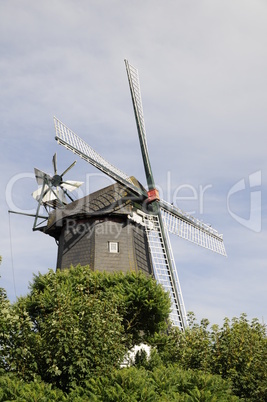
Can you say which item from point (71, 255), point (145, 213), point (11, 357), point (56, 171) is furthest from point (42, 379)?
point (56, 171)

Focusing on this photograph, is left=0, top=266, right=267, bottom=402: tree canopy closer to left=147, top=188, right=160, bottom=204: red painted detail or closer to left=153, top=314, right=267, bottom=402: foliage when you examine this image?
left=153, top=314, right=267, bottom=402: foliage

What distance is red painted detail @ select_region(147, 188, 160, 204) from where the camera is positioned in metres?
30.8

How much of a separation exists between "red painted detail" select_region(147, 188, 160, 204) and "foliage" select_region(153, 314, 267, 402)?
941cm

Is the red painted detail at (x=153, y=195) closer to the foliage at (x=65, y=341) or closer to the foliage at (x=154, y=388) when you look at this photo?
the foliage at (x=65, y=341)

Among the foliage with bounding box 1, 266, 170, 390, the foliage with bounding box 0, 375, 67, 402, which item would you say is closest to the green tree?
the foliage with bounding box 1, 266, 170, 390

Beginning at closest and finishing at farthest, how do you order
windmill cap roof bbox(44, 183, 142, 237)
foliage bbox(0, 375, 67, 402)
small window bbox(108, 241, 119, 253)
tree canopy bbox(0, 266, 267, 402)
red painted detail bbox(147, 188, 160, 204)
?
foliage bbox(0, 375, 67, 402)
tree canopy bbox(0, 266, 267, 402)
small window bbox(108, 241, 119, 253)
windmill cap roof bbox(44, 183, 142, 237)
red painted detail bbox(147, 188, 160, 204)

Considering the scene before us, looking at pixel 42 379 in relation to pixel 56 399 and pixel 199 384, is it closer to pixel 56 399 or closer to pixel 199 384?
pixel 56 399

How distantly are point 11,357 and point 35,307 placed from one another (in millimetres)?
4675

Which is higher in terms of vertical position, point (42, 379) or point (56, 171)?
point (56, 171)

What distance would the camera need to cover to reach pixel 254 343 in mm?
21422

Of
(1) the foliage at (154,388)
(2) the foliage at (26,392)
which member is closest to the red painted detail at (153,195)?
(1) the foliage at (154,388)

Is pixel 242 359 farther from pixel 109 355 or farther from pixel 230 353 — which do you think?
pixel 109 355

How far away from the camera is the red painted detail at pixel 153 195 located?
101ft

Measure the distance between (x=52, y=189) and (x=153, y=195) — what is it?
678 cm
